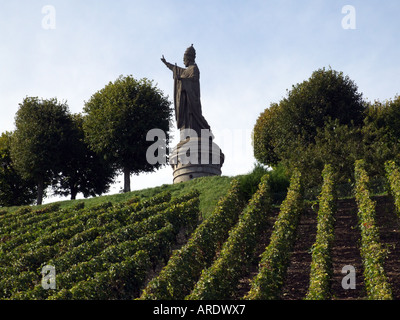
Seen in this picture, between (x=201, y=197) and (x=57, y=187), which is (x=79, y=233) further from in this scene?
(x=57, y=187)

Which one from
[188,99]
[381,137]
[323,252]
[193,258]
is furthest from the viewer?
[188,99]

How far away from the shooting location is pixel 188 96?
32812 mm

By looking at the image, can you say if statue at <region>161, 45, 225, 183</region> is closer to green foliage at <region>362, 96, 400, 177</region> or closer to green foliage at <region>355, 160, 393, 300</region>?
green foliage at <region>362, 96, 400, 177</region>

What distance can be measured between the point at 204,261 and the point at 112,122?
22.4m

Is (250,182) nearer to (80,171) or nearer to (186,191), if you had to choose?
(186,191)

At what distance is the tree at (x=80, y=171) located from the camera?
42406mm

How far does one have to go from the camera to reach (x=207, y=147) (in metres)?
31.2

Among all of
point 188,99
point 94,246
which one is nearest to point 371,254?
point 94,246

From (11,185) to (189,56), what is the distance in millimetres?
19477

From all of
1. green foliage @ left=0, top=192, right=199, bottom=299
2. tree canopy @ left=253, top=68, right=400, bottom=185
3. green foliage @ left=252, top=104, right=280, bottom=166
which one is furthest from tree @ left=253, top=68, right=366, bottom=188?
green foliage @ left=0, top=192, right=199, bottom=299

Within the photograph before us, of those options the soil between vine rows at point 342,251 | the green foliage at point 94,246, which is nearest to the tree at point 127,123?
the green foliage at point 94,246

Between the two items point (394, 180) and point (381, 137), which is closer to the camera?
point (394, 180)

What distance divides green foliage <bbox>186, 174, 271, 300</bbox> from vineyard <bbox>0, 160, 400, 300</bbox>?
0.12 feet

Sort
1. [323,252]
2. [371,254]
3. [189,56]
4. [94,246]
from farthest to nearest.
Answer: [189,56], [94,246], [323,252], [371,254]
